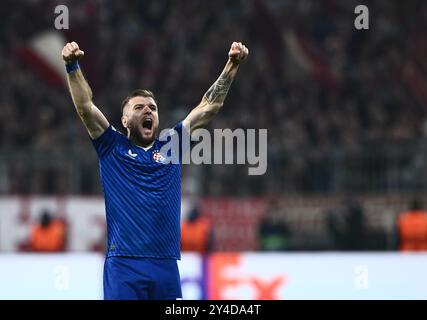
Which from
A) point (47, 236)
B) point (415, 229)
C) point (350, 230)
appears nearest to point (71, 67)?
point (415, 229)

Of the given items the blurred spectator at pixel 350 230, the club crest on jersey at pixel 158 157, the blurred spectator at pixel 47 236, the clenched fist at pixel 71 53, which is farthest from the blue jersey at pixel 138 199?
the blurred spectator at pixel 47 236

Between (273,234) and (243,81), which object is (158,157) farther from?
(243,81)

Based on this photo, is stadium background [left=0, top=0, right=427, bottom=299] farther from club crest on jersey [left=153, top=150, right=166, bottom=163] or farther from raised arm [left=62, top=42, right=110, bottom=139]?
raised arm [left=62, top=42, right=110, bottom=139]

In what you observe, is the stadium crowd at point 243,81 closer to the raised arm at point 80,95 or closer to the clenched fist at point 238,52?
the clenched fist at point 238,52

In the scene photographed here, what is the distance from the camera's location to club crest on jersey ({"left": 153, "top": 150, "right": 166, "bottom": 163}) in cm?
741

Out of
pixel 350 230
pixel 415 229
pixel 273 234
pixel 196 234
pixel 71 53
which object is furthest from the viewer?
pixel 273 234

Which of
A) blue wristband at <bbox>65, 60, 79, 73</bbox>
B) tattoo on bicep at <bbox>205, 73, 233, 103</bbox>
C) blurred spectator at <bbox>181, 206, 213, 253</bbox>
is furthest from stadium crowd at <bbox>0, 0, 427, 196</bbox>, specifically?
blue wristband at <bbox>65, 60, 79, 73</bbox>

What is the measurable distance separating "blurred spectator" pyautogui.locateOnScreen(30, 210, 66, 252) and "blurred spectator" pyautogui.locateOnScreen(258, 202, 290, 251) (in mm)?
3094

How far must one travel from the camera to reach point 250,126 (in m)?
19.0

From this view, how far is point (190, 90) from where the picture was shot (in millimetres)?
20609

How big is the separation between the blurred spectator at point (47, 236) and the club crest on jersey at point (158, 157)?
9.46 m

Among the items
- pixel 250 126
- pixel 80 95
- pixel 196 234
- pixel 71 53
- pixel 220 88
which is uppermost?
pixel 250 126

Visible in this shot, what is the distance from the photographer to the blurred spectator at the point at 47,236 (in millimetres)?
16641

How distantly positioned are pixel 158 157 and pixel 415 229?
8783 mm
